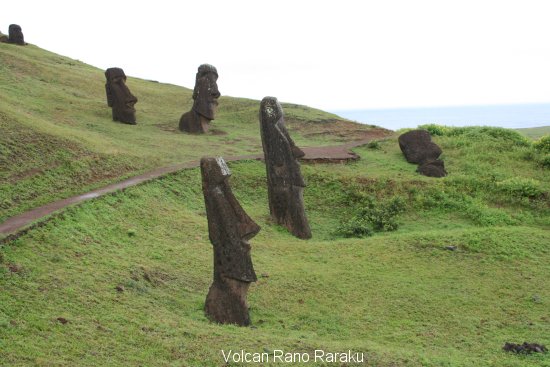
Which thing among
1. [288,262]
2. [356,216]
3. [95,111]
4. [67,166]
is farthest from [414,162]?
[95,111]

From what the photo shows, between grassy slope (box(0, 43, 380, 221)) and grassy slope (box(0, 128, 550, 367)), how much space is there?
79.0 inches

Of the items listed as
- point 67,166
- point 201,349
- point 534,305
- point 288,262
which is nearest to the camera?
point 201,349

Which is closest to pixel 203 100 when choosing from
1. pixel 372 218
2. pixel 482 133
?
pixel 482 133

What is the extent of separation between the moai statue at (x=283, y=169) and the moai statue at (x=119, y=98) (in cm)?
1385

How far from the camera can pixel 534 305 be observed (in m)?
11.9

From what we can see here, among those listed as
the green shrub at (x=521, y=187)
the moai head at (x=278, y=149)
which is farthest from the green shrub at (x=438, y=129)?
the moai head at (x=278, y=149)

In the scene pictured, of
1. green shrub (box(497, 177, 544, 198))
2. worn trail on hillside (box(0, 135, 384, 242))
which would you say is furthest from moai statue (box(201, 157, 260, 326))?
green shrub (box(497, 177, 544, 198))

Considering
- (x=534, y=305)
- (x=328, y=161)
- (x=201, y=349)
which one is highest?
(x=328, y=161)

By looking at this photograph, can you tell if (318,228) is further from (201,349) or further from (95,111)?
(95,111)

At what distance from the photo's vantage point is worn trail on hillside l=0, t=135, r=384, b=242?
40.8 feet

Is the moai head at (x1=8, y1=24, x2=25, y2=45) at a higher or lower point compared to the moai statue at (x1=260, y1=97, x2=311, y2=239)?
higher

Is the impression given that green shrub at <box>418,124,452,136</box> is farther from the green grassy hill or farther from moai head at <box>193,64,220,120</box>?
moai head at <box>193,64,220,120</box>

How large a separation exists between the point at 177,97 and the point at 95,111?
9.64 meters

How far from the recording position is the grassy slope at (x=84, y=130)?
650 inches
